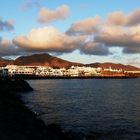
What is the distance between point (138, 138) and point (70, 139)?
655cm

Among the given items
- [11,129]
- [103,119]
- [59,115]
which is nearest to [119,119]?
[103,119]

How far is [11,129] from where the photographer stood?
19.9 m

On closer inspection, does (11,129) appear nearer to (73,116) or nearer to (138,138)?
(138,138)

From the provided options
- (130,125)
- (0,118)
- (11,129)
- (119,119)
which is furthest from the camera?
(119,119)

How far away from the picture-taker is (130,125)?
33906 mm

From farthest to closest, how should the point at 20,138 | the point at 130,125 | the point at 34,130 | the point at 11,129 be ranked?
the point at 130,125 < the point at 34,130 < the point at 11,129 < the point at 20,138

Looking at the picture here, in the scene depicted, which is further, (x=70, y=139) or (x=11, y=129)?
(x=70, y=139)

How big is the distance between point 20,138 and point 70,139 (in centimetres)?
644

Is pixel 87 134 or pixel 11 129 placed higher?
pixel 11 129

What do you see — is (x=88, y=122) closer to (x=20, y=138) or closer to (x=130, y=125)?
(x=130, y=125)

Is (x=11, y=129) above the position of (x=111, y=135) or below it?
above

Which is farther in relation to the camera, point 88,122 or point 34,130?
point 88,122

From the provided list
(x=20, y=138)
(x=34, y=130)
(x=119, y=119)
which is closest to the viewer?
(x=20, y=138)

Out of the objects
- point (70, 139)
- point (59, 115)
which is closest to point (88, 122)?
point (59, 115)
